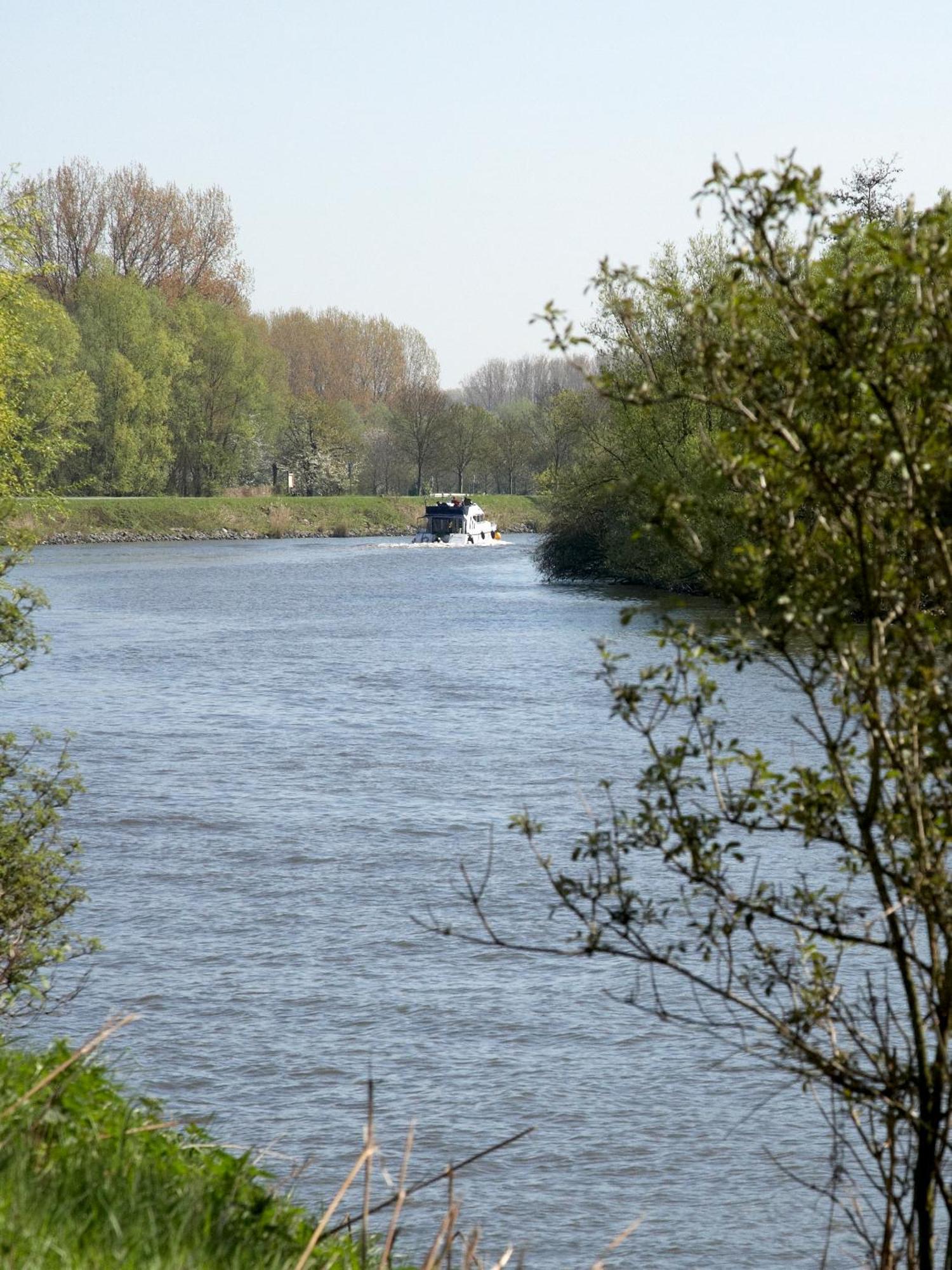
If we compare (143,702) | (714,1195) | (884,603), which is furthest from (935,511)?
(143,702)

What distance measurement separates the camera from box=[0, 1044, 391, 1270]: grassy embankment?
4.26 metres

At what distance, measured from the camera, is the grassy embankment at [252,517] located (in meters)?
83.1

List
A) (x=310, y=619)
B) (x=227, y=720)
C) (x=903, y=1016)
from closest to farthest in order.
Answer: (x=903, y=1016)
(x=227, y=720)
(x=310, y=619)

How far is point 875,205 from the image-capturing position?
56094 millimetres

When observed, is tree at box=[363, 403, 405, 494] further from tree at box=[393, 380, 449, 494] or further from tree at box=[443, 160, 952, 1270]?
tree at box=[443, 160, 952, 1270]

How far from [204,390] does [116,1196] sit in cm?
9392

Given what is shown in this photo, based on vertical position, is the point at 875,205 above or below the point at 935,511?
above

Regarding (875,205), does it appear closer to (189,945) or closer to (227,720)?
(227,720)

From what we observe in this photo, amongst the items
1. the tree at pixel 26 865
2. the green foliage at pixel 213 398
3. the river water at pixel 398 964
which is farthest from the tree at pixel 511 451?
the tree at pixel 26 865

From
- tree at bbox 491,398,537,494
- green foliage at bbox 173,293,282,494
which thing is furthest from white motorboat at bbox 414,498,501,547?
tree at bbox 491,398,537,494

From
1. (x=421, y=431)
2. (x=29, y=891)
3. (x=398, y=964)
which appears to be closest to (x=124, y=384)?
(x=421, y=431)

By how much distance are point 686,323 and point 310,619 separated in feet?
122

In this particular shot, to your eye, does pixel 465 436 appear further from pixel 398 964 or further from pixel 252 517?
pixel 398 964

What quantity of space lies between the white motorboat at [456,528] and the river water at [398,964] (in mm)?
55313
